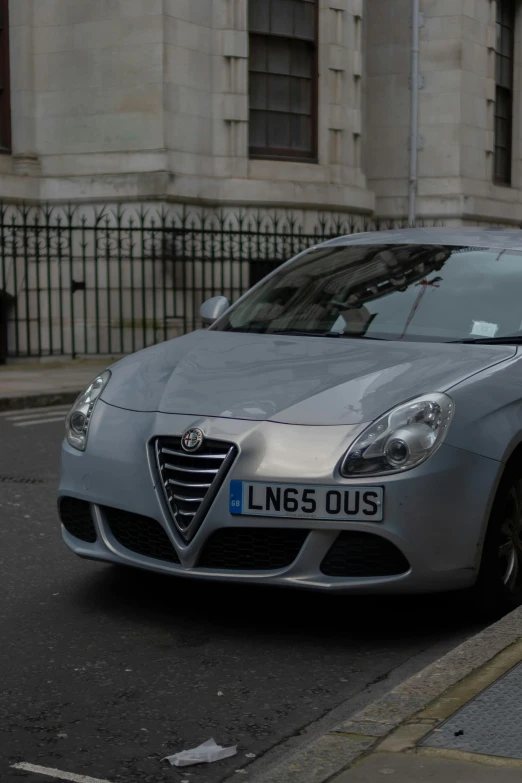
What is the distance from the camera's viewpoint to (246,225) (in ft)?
64.0

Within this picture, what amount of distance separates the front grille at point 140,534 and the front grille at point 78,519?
0.37 ft

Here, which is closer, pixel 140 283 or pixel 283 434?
pixel 283 434

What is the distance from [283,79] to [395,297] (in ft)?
50.4

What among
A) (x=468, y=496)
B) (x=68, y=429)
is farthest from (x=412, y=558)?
(x=68, y=429)

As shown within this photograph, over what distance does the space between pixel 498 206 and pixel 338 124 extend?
19.0 ft

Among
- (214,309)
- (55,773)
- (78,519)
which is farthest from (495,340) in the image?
(55,773)

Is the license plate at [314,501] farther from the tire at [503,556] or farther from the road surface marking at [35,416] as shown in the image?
the road surface marking at [35,416]

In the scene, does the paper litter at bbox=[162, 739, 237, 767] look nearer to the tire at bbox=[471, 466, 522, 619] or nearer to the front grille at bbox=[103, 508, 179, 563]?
the front grille at bbox=[103, 508, 179, 563]

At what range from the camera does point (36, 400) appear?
13.1 metres

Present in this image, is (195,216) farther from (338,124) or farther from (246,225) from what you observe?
(338,124)

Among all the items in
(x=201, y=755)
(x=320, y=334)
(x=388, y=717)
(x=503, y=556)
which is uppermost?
(x=320, y=334)

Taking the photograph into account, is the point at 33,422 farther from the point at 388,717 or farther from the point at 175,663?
the point at 388,717

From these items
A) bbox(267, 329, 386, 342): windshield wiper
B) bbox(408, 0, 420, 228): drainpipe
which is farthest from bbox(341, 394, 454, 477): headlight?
bbox(408, 0, 420, 228): drainpipe

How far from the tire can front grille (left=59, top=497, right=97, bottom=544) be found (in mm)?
1515
